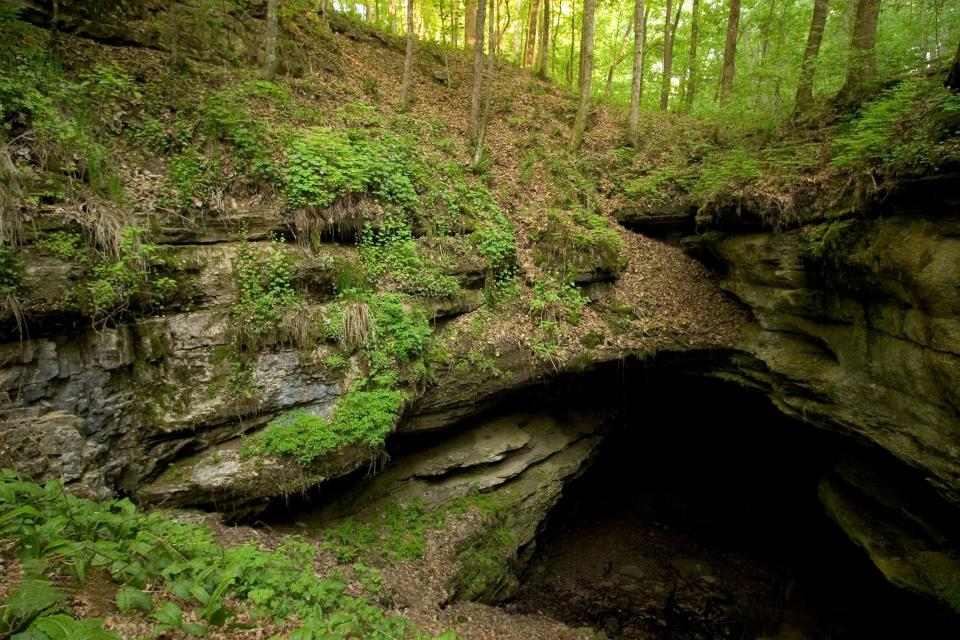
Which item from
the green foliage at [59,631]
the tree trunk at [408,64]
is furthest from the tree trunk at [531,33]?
the green foliage at [59,631]

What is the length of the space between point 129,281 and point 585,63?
40.7 ft

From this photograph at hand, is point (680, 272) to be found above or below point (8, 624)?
above

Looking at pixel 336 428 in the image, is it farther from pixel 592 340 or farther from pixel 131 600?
pixel 592 340

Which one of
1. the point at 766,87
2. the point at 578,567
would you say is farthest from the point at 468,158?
the point at 578,567

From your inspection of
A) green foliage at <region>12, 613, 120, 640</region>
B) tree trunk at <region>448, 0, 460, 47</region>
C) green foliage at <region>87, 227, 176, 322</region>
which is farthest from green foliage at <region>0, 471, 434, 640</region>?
tree trunk at <region>448, 0, 460, 47</region>

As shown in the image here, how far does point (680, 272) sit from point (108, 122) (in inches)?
475

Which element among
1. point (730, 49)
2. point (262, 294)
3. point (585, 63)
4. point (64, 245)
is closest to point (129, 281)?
point (64, 245)

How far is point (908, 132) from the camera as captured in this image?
693 centimetres

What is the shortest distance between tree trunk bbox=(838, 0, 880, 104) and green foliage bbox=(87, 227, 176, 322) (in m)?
13.6

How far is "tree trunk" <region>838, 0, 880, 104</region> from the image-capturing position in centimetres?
936

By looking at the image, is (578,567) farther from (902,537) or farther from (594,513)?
(902,537)

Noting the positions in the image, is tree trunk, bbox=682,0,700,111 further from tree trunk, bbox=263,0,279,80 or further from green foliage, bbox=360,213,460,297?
tree trunk, bbox=263,0,279,80

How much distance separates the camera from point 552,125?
14992 mm

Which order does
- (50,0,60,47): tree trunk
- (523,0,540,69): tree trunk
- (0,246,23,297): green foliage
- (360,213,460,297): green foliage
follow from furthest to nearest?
(523,0,540,69): tree trunk < (360,213,460,297): green foliage < (50,0,60,47): tree trunk < (0,246,23,297): green foliage
